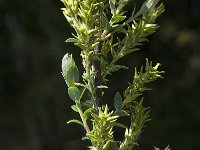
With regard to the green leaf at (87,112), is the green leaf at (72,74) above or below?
above

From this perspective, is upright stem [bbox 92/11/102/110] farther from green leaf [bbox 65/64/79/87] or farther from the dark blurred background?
the dark blurred background

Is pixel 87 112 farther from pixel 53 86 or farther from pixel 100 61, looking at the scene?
pixel 53 86

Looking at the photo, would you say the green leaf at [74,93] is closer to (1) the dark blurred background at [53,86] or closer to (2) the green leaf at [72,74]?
(2) the green leaf at [72,74]

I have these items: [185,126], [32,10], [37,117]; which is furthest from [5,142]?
[185,126]

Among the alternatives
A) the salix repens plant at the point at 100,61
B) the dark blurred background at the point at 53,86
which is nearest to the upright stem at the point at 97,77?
the salix repens plant at the point at 100,61

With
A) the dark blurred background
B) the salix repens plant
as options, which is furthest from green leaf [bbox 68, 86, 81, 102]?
the dark blurred background

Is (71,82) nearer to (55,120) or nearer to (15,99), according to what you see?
(55,120)

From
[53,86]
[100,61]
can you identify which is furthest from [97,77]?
[53,86]

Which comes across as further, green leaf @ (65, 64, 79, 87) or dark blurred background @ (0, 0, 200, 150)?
dark blurred background @ (0, 0, 200, 150)
